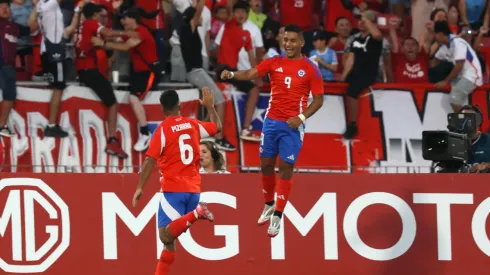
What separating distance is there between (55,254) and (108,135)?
3.06m

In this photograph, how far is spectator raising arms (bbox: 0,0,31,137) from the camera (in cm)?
1750

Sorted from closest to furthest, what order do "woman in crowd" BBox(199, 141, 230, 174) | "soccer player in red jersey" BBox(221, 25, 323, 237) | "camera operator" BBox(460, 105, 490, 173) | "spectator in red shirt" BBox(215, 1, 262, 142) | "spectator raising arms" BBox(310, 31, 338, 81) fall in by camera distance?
"soccer player in red jersey" BBox(221, 25, 323, 237), "camera operator" BBox(460, 105, 490, 173), "woman in crowd" BBox(199, 141, 230, 174), "spectator in red shirt" BBox(215, 1, 262, 142), "spectator raising arms" BBox(310, 31, 338, 81)

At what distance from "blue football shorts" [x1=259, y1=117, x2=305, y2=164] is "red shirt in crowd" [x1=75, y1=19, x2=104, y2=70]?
485 centimetres

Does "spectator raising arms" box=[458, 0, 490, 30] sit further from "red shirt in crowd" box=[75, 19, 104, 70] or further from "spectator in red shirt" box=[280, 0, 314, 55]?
"red shirt in crowd" box=[75, 19, 104, 70]

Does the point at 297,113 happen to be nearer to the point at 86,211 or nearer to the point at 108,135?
the point at 86,211

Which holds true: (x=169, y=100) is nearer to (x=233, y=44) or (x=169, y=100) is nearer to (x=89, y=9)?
(x=89, y=9)

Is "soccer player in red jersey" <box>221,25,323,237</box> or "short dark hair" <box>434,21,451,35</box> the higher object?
"short dark hair" <box>434,21,451,35</box>

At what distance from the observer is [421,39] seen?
1997 cm

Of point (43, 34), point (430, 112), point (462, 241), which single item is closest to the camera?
point (462, 241)

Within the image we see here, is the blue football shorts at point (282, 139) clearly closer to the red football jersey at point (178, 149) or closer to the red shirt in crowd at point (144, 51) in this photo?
the red football jersey at point (178, 149)

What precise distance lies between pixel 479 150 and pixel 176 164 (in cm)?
441

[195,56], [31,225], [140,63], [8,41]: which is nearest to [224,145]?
[195,56]

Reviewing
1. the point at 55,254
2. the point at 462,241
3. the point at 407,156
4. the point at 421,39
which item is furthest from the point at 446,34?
the point at 55,254

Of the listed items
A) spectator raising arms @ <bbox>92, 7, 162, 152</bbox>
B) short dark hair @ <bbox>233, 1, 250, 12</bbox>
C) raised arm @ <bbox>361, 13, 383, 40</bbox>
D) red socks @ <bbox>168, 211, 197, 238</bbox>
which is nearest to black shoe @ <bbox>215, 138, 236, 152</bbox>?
spectator raising arms @ <bbox>92, 7, 162, 152</bbox>
